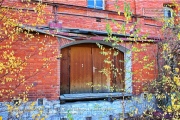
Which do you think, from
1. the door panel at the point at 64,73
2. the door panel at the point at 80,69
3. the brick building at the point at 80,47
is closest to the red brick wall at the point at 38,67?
the brick building at the point at 80,47

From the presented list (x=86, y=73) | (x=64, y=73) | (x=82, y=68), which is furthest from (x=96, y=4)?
(x=64, y=73)

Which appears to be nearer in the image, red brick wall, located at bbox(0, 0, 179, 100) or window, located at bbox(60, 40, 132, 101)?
red brick wall, located at bbox(0, 0, 179, 100)

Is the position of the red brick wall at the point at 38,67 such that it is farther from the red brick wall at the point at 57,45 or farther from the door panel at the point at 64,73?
the door panel at the point at 64,73

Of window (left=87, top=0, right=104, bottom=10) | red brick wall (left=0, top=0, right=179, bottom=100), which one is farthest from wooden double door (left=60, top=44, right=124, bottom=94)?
window (left=87, top=0, right=104, bottom=10)

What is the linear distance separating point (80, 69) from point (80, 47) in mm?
802

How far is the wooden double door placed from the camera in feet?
24.1

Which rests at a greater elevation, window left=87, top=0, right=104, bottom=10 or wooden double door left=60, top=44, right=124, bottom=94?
window left=87, top=0, right=104, bottom=10

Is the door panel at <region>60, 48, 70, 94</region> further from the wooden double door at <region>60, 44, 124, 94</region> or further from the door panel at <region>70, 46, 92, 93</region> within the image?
the door panel at <region>70, 46, 92, 93</region>

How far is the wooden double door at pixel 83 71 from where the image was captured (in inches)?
289

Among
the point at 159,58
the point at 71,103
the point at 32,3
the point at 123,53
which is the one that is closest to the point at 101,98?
the point at 71,103

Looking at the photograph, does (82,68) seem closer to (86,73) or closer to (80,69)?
(80,69)

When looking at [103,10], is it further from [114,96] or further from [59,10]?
[114,96]

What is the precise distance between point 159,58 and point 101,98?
2755 mm

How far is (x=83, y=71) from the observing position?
7.69 m
